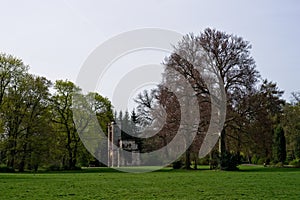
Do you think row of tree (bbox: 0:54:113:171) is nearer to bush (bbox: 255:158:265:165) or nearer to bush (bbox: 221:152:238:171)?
bush (bbox: 221:152:238:171)

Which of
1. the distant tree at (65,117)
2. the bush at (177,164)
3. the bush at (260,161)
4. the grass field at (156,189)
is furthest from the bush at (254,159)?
the grass field at (156,189)

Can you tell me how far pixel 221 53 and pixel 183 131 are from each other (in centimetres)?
780

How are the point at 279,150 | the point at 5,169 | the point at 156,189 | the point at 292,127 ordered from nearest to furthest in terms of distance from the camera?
the point at 156,189, the point at 5,169, the point at 279,150, the point at 292,127

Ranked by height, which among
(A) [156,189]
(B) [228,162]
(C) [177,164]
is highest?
(C) [177,164]

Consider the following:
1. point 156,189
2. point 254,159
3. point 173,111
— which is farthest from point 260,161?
point 156,189

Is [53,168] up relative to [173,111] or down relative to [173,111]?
down

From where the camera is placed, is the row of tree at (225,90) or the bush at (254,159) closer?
the row of tree at (225,90)

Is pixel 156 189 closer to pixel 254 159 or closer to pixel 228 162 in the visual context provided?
pixel 228 162

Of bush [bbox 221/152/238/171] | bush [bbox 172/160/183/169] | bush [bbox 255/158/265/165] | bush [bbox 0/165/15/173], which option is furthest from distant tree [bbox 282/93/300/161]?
bush [bbox 0/165/15/173]

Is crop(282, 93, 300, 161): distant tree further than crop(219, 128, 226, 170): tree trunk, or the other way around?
crop(282, 93, 300, 161): distant tree

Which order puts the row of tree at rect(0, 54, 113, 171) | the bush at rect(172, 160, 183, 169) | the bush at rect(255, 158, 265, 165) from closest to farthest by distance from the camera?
the row of tree at rect(0, 54, 113, 171)
the bush at rect(172, 160, 183, 169)
the bush at rect(255, 158, 265, 165)

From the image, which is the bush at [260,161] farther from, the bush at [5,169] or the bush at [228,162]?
the bush at [5,169]

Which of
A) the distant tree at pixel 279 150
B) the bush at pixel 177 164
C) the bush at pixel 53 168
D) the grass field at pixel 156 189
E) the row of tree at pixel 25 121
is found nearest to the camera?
the grass field at pixel 156 189

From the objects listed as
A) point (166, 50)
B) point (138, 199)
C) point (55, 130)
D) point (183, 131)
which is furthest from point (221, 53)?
point (138, 199)
